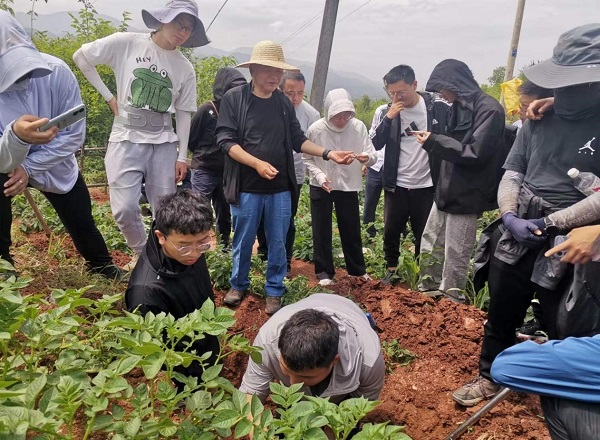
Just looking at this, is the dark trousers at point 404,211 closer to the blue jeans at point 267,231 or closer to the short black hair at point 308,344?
the blue jeans at point 267,231

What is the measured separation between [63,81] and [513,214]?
2554 mm

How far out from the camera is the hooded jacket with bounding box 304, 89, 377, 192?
3.86 metres

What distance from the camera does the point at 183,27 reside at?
309cm

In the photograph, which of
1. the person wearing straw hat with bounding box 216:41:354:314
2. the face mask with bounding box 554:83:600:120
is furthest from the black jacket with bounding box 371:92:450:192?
the face mask with bounding box 554:83:600:120

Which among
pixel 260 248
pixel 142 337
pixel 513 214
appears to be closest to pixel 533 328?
pixel 513 214

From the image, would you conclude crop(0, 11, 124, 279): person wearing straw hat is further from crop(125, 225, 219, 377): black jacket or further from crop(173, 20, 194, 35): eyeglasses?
crop(125, 225, 219, 377): black jacket

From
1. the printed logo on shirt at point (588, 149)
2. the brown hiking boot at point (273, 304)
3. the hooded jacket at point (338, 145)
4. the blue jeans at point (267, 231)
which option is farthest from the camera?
the hooded jacket at point (338, 145)

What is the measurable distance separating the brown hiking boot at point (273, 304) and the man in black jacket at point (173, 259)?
1.21 m

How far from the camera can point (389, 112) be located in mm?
3920

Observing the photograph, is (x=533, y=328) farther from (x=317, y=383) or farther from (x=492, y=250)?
(x=317, y=383)

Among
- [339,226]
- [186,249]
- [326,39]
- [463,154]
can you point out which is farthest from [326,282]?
[326,39]

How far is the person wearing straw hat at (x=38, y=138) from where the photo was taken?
236 centimetres

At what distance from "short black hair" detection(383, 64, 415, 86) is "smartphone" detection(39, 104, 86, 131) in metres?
2.45

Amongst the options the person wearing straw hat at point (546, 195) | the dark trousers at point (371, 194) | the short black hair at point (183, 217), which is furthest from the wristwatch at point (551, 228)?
the dark trousers at point (371, 194)
